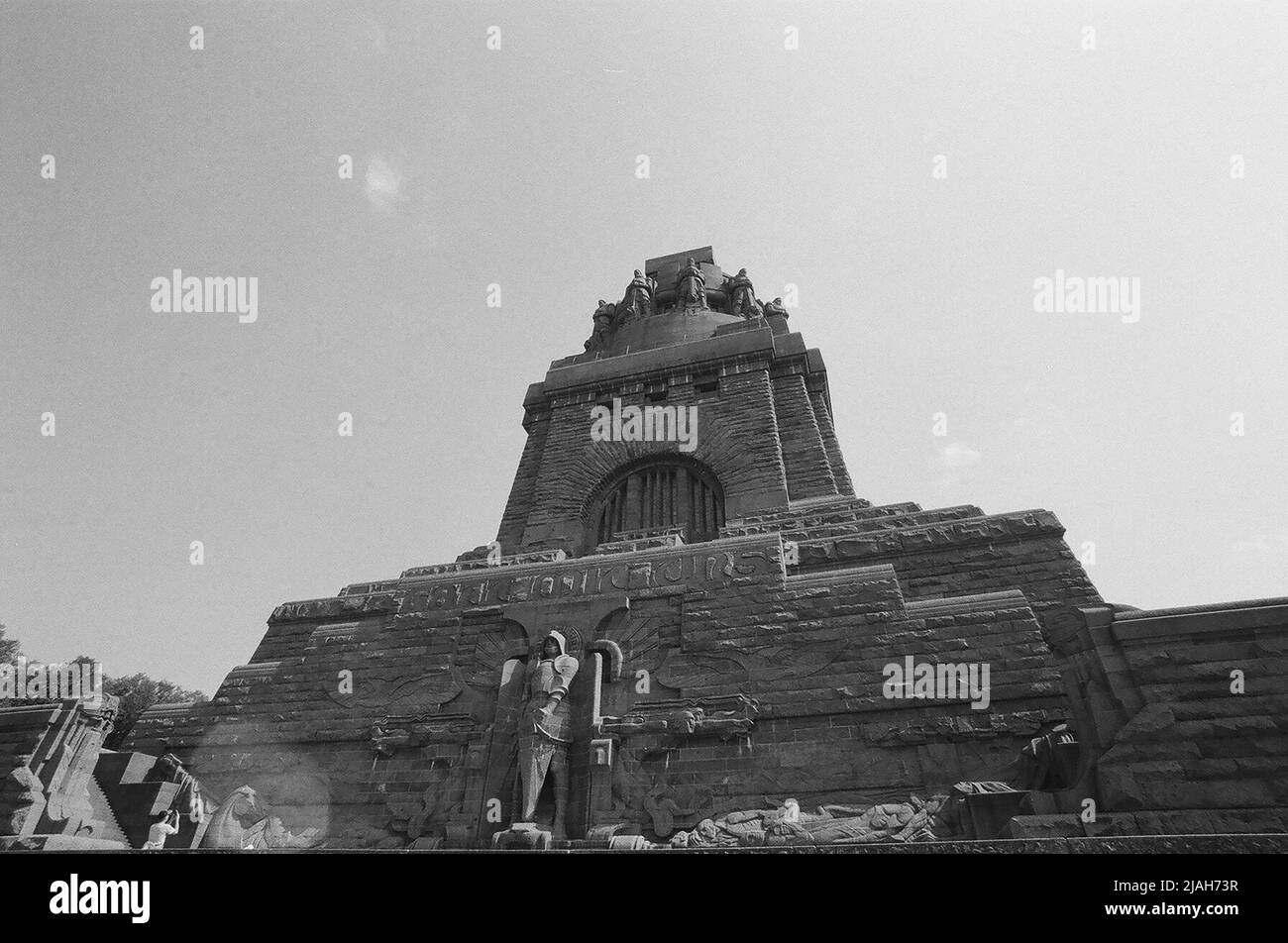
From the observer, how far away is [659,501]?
17359 millimetres

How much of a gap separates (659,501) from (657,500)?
2.2 inches

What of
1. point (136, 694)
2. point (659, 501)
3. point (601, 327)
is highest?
point (601, 327)

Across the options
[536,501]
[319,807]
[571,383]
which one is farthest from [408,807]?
[571,383]

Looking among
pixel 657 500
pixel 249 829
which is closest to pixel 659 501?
pixel 657 500

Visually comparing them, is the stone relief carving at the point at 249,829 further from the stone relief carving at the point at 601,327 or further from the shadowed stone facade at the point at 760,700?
the stone relief carving at the point at 601,327

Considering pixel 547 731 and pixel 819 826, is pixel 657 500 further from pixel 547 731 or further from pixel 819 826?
pixel 819 826

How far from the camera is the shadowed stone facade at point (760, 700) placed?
6.46m

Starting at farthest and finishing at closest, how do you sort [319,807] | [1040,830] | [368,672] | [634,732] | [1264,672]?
[368,672], [319,807], [634,732], [1264,672], [1040,830]

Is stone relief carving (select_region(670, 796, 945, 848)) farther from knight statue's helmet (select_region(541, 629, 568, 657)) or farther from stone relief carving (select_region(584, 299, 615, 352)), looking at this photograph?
stone relief carving (select_region(584, 299, 615, 352))

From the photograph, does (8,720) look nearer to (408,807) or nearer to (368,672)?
(368,672)

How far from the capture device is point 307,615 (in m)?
14.3

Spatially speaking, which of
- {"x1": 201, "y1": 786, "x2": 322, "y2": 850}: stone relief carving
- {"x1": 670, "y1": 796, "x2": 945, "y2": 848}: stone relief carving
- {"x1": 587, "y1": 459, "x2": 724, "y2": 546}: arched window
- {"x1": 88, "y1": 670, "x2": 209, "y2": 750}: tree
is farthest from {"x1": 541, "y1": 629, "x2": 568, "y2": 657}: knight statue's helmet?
{"x1": 88, "y1": 670, "x2": 209, "y2": 750}: tree

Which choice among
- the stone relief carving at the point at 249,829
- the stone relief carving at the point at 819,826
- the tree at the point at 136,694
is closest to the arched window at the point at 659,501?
the stone relief carving at the point at 819,826
